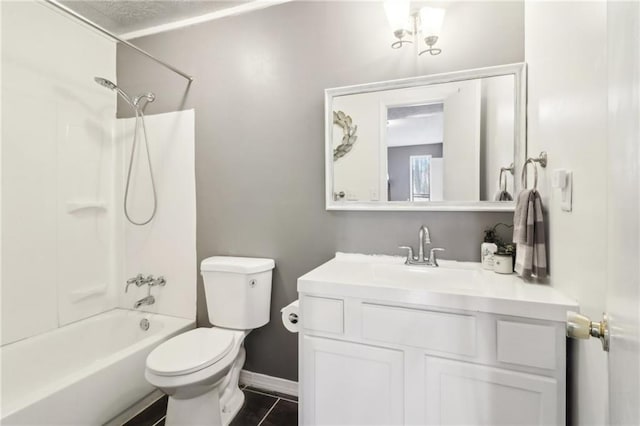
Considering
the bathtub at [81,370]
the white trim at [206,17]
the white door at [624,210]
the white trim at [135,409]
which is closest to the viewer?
the white door at [624,210]

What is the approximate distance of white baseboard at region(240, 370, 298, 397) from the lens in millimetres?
1880

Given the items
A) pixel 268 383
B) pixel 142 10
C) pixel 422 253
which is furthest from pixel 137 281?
pixel 422 253

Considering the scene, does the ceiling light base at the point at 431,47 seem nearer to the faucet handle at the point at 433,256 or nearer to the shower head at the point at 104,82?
the faucet handle at the point at 433,256

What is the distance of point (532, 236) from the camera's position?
1169mm

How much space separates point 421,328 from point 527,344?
1.08ft

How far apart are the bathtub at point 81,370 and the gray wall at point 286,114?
1.65 feet

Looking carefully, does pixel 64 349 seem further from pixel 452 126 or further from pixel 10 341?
pixel 452 126

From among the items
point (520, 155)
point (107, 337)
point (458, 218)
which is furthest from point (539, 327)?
point (107, 337)

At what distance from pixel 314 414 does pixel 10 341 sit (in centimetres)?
176

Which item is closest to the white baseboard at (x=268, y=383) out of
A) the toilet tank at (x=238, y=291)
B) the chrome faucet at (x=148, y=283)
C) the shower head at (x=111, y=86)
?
the toilet tank at (x=238, y=291)

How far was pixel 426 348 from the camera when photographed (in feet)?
3.65

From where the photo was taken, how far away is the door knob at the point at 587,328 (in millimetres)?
562

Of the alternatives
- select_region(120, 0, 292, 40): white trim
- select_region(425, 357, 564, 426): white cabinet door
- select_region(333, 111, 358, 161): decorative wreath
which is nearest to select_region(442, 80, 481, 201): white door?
select_region(333, 111, 358, 161): decorative wreath

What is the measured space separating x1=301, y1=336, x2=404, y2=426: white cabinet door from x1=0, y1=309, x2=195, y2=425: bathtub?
0.99 m
